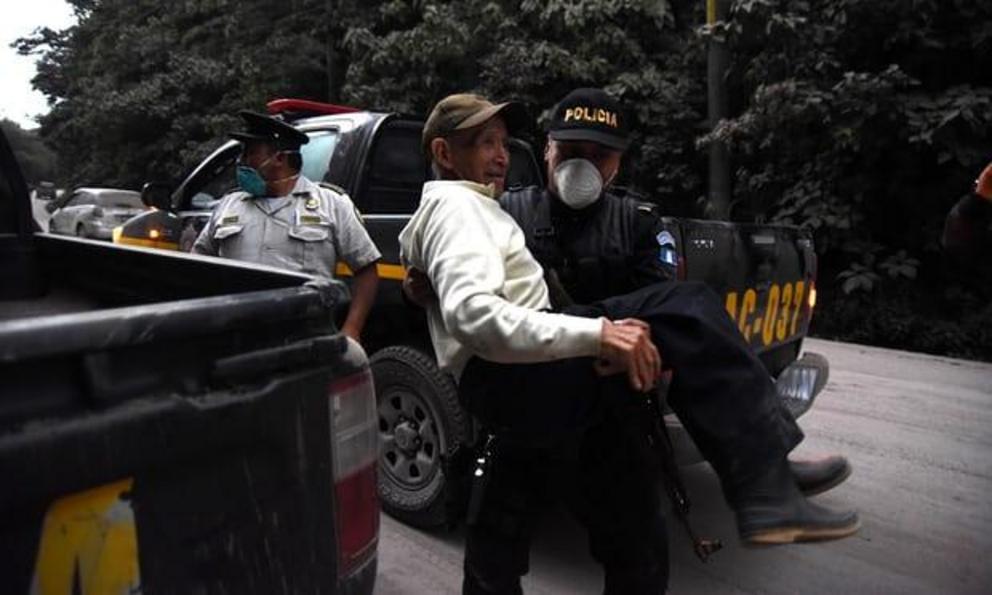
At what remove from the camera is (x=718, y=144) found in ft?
29.9

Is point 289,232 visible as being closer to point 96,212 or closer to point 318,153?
point 318,153

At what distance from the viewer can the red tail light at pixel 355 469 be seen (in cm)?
159

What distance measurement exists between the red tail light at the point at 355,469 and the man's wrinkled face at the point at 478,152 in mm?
594

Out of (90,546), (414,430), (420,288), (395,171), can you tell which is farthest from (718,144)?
(90,546)

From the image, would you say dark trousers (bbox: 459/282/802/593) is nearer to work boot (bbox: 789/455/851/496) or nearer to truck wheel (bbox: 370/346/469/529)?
work boot (bbox: 789/455/851/496)

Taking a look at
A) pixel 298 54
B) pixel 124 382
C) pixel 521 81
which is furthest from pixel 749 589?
pixel 298 54

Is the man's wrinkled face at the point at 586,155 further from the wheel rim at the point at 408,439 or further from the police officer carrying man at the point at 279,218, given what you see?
the wheel rim at the point at 408,439

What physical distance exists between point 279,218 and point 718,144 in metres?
7.01

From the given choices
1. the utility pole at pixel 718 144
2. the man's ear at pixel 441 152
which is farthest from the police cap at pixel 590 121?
the utility pole at pixel 718 144

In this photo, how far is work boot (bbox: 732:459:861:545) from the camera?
163cm

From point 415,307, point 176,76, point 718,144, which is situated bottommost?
point 415,307

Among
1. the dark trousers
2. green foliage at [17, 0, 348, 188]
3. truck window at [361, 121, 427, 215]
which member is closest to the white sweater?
the dark trousers

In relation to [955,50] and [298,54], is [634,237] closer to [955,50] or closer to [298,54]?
[955,50]

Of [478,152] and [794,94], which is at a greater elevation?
[794,94]
